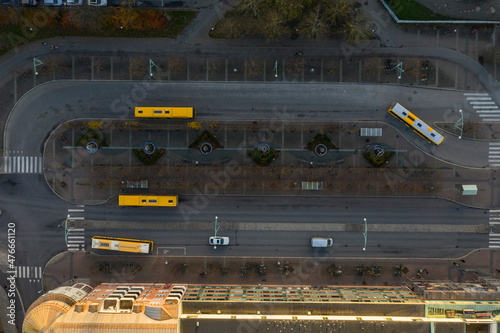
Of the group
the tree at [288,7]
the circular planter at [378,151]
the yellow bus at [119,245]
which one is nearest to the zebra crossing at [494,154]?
the circular planter at [378,151]

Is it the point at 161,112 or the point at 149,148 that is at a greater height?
the point at 161,112

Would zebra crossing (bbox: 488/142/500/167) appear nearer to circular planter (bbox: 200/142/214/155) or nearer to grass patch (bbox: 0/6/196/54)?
circular planter (bbox: 200/142/214/155)

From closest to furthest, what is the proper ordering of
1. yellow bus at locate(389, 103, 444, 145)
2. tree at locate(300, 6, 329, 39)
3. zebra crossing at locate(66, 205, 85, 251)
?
tree at locate(300, 6, 329, 39)
yellow bus at locate(389, 103, 444, 145)
zebra crossing at locate(66, 205, 85, 251)

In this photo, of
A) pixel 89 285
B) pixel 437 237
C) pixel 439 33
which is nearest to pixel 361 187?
pixel 437 237

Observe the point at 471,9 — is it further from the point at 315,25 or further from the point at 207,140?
the point at 207,140

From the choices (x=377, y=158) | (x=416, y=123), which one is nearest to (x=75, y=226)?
(x=377, y=158)

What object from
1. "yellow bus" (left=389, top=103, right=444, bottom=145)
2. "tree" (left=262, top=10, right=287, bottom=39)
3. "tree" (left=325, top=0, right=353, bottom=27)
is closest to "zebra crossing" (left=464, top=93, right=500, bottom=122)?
"yellow bus" (left=389, top=103, right=444, bottom=145)

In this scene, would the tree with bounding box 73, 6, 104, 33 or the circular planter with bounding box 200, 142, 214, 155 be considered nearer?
the tree with bounding box 73, 6, 104, 33
